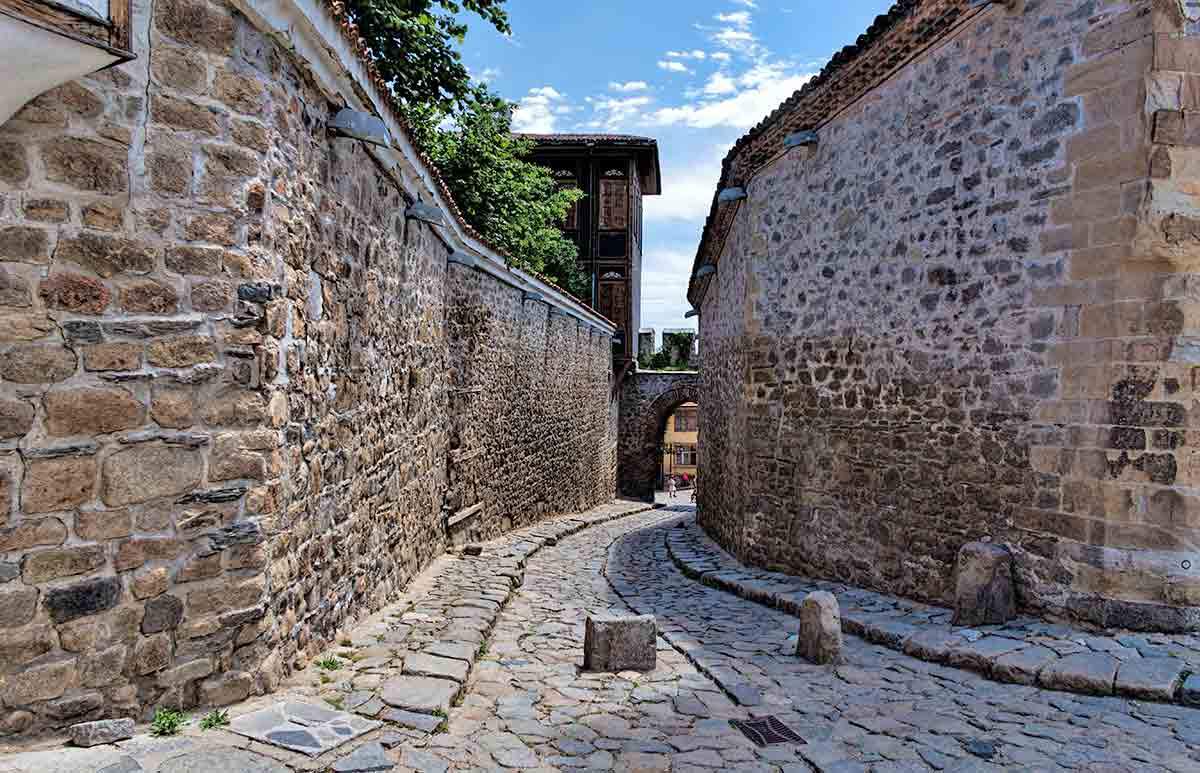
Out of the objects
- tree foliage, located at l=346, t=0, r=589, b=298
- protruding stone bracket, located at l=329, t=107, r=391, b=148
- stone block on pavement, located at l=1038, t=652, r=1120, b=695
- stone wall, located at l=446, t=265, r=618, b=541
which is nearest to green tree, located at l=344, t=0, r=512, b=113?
tree foliage, located at l=346, t=0, r=589, b=298

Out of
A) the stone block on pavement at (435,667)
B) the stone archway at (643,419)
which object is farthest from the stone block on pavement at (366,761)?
the stone archway at (643,419)

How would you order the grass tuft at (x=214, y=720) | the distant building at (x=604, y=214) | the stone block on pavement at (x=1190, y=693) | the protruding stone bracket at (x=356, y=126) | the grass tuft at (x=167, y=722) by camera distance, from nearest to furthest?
the grass tuft at (x=167, y=722), the grass tuft at (x=214, y=720), the stone block on pavement at (x=1190, y=693), the protruding stone bracket at (x=356, y=126), the distant building at (x=604, y=214)

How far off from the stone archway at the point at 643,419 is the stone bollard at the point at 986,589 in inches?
778

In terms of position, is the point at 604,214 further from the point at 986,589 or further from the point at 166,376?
the point at 166,376

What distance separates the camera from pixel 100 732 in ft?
10.5

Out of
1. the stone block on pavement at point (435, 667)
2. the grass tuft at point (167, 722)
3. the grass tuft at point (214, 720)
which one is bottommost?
the stone block on pavement at point (435, 667)

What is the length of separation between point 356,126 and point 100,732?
3523 mm

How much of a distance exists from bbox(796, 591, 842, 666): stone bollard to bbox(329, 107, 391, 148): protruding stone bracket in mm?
4401

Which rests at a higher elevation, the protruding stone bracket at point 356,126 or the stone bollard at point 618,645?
the protruding stone bracket at point 356,126

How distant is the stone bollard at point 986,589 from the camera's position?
19.4 ft

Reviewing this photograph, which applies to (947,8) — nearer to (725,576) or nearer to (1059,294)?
(1059,294)

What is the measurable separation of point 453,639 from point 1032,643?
4.07 metres

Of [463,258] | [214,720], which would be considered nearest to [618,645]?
[214,720]

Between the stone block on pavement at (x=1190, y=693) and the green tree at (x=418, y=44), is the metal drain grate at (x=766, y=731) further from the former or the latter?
the green tree at (x=418, y=44)
